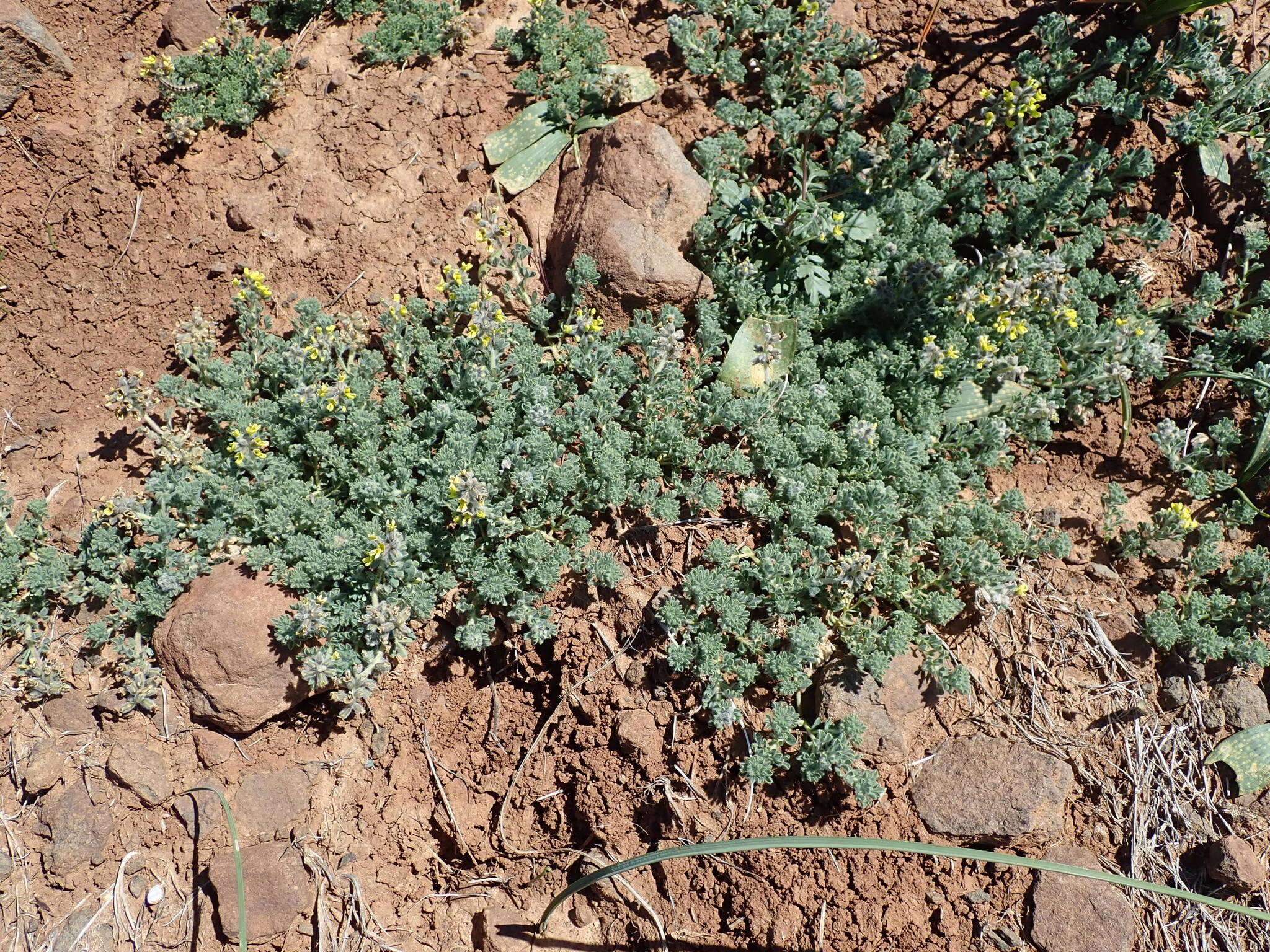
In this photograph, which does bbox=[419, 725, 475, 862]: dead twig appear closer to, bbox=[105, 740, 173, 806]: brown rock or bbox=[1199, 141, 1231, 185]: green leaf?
bbox=[105, 740, 173, 806]: brown rock

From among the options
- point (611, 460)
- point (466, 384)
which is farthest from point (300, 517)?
point (611, 460)

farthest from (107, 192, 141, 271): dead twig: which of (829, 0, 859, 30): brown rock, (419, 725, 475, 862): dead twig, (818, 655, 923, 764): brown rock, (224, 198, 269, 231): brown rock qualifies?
(818, 655, 923, 764): brown rock

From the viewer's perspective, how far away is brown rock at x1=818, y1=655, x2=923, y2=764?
374 cm

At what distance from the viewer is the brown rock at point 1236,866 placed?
11.5ft

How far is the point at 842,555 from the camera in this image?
401cm

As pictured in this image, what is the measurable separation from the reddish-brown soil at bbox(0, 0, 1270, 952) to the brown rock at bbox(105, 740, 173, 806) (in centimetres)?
7

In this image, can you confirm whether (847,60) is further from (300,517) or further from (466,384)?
(300,517)

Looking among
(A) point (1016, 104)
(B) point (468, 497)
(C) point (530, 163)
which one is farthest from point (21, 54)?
(A) point (1016, 104)

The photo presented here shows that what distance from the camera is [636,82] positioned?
16.4 feet

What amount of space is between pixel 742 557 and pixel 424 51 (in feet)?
12.5

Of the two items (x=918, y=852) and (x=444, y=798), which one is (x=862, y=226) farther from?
(x=444, y=798)

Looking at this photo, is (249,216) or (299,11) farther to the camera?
(299,11)

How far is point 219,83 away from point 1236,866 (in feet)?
22.7

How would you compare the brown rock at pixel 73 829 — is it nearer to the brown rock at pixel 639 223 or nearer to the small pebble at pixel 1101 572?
the brown rock at pixel 639 223
